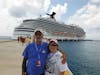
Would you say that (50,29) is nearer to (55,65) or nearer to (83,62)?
(83,62)

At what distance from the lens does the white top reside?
155 inches

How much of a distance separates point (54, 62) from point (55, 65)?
0.05m

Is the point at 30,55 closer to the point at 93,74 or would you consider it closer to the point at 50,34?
the point at 93,74

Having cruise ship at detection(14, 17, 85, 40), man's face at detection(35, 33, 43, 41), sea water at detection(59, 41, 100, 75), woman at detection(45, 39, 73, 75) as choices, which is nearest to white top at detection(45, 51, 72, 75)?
woman at detection(45, 39, 73, 75)

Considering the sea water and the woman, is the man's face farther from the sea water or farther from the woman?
the sea water

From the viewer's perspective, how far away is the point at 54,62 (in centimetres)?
399

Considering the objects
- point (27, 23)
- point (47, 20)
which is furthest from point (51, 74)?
point (47, 20)

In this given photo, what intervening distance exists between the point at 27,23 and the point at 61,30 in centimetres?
1781

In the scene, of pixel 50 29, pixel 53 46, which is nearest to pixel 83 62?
pixel 53 46

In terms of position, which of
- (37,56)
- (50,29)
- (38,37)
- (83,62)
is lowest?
(83,62)

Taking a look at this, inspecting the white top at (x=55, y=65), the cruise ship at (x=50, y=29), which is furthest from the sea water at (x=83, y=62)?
the cruise ship at (x=50, y=29)

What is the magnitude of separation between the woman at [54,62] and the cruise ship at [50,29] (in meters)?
57.7

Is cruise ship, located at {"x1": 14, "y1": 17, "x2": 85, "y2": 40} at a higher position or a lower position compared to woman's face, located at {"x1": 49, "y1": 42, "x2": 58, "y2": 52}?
higher

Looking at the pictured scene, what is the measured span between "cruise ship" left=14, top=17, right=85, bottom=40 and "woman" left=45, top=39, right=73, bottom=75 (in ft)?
189
